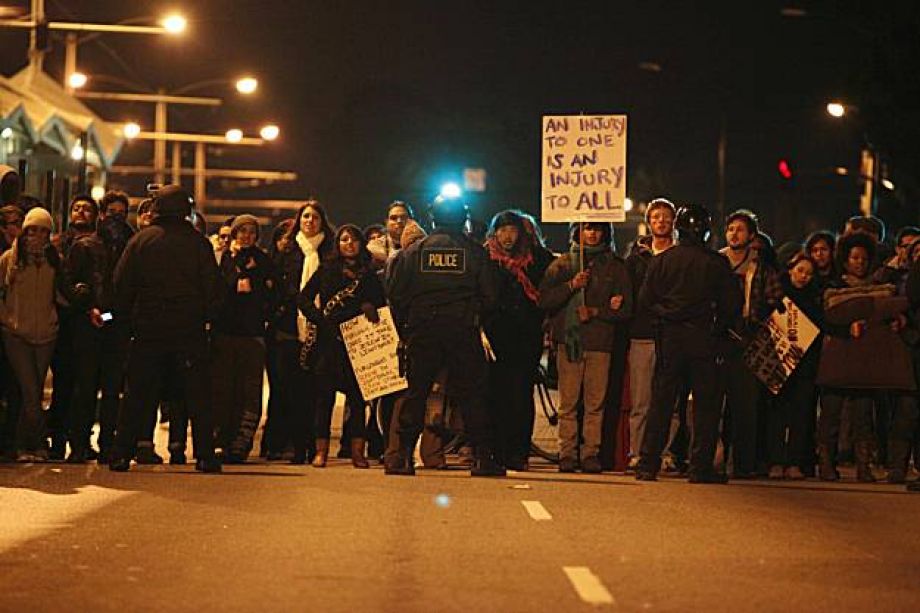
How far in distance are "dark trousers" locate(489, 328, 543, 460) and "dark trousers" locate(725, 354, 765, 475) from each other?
1.60 m

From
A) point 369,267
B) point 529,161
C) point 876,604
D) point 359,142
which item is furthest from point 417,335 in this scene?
point 359,142

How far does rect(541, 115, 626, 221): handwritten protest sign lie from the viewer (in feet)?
57.5

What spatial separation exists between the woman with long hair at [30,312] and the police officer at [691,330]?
470 centimetres

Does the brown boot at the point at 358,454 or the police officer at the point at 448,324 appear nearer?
the police officer at the point at 448,324

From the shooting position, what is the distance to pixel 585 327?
667 inches

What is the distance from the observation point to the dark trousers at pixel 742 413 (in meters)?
16.9

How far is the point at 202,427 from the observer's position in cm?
1582

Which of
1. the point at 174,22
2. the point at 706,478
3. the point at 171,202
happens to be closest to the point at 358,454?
the point at 171,202

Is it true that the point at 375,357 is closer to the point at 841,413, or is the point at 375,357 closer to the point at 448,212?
the point at 448,212

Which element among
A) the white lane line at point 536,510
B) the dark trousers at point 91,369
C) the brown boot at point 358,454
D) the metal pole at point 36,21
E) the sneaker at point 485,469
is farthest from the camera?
the metal pole at point 36,21

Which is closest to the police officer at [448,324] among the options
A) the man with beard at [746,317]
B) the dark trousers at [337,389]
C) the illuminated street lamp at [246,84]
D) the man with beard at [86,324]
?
the dark trousers at [337,389]

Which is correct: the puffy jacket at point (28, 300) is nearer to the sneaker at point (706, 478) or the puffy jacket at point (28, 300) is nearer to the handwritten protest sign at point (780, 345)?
the sneaker at point (706, 478)

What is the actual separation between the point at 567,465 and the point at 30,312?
4.40 meters

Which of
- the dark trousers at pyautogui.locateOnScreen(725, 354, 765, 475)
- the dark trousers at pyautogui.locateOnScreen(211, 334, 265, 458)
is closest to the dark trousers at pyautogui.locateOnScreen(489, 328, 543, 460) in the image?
the dark trousers at pyautogui.locateOnScreen(725, 354, 765, 475)
